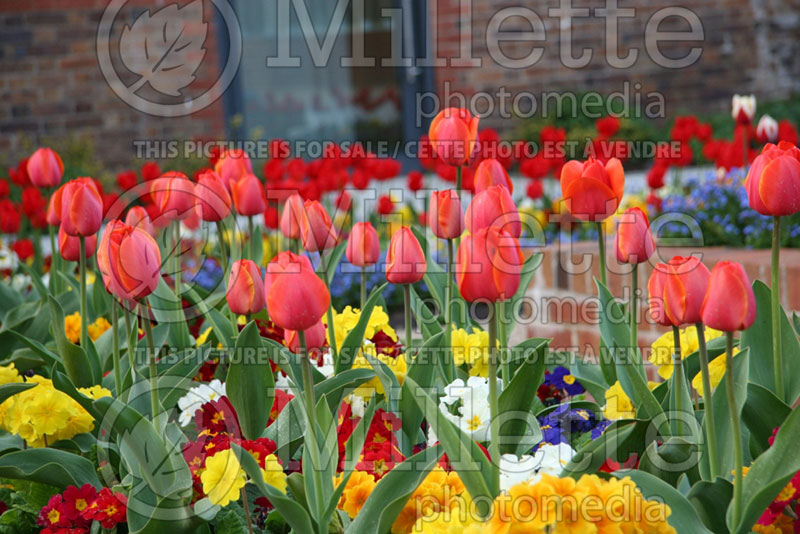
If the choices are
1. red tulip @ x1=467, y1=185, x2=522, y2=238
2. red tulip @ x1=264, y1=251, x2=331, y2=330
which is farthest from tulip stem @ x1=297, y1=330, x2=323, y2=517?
red tulip @ x1=467, y1=185, x2=522, y2=238

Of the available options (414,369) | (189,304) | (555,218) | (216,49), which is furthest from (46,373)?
(216,49)

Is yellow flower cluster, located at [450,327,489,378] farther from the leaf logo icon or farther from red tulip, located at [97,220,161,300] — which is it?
the leaf logo icon

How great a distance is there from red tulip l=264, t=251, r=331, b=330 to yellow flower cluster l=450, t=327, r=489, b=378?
0.58m

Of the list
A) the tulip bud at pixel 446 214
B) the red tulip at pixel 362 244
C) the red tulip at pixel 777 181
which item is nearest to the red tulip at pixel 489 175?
the tulip bud at pixel 446 214

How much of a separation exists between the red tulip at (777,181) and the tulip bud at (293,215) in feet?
2.26

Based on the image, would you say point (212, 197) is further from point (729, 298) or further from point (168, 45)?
point (168, 45)

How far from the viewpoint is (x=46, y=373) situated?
1.77 m

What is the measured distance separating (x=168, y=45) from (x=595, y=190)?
6664 millimetres

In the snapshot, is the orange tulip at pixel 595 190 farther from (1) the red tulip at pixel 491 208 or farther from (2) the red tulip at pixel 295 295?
(2) the red tulip at pixel 295 295

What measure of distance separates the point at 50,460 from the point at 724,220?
255 centimetres

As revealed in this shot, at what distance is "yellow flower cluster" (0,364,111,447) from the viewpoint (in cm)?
133

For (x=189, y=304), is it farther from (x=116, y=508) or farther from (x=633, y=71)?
(x=633, y=71)

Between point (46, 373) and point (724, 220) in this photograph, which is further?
point (724, 220)

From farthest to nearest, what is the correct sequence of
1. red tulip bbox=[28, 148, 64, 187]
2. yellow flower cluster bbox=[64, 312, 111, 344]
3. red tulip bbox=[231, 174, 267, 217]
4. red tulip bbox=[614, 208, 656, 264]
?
red tulip bbox=[28, 148, 64, 187], yellow flower cluster bbox=[64, 312, 111, 344], red tulip bbox=[231, 174, 267, 217], red tulip bbox=[614, 208, 656, 264]
